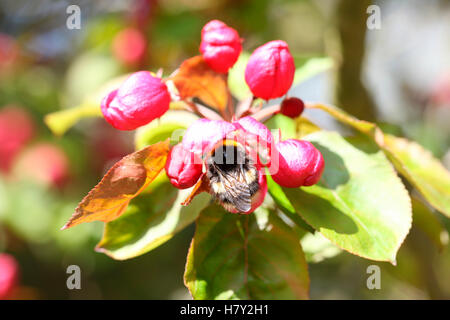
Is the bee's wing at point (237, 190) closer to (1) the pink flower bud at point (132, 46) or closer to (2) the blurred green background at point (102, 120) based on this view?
(2) the blurred green background at point (102, 120)

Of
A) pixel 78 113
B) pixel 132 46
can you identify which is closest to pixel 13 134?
pixel 132 46

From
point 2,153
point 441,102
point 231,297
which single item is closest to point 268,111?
Answer: point 231,297

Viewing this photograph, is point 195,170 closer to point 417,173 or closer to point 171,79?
point 171,79

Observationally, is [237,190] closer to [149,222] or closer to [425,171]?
[149,222]

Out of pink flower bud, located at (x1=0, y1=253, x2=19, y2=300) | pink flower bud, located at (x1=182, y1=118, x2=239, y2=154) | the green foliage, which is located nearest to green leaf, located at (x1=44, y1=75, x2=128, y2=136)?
the green foliage

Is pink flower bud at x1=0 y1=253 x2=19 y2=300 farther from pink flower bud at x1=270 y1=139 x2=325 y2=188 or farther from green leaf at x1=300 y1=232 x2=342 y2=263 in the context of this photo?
pink flower bud at x1=270 y1=139 x2=325 y2=188

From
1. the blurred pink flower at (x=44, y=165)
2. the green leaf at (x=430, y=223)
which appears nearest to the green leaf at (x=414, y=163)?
the green leaf at (x=430, y=223)
